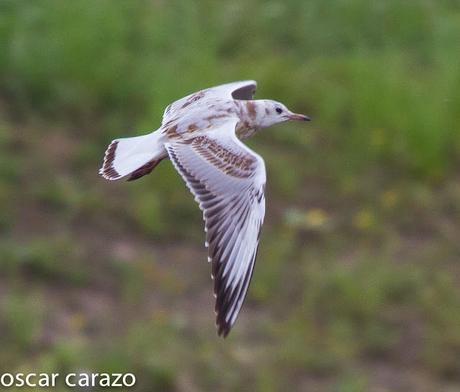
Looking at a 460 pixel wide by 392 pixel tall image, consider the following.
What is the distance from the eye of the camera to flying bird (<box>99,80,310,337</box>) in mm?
6016

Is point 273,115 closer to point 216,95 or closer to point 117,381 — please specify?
point 216,95

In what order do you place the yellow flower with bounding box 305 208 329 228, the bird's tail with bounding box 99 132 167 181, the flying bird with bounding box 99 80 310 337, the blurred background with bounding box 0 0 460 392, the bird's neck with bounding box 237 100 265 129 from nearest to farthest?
the flying bird with bounding box 99 80 310 337
the bird's tail with bounding box 99 132 167 181
the bird's neck with bounding box 237 100 265 129
the blurred background with bounding box 0 0 460 392
the yellow flower with bounding box 305 208 329 228

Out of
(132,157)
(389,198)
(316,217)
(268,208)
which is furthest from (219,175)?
(389,198)

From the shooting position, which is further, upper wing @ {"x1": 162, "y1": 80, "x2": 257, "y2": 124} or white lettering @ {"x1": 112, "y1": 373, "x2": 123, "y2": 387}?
white lettering @ {"x1": 112, "y1": 373, "x2": 123, "y2": 387}

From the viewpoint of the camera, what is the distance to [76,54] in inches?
393

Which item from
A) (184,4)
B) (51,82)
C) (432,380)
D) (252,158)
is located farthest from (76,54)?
(252,158)

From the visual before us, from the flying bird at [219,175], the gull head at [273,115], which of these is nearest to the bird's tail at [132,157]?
the flying bird at [219,175]

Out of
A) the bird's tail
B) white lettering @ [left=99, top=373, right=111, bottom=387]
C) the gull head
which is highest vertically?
the bird's tail

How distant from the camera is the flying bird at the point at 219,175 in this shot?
Answer: 6.02 metres

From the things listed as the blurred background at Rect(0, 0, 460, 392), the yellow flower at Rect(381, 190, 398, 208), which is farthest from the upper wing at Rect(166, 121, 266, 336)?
the yellow flower at Rect(381, 190, 398, 208)

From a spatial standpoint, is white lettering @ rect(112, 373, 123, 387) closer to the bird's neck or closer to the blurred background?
the blurred background

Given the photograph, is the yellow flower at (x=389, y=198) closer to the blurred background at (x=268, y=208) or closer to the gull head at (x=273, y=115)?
the blurred background at (x=268, y=208)

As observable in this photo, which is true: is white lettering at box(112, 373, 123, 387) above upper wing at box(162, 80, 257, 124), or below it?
below

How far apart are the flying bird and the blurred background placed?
2.02 meters
